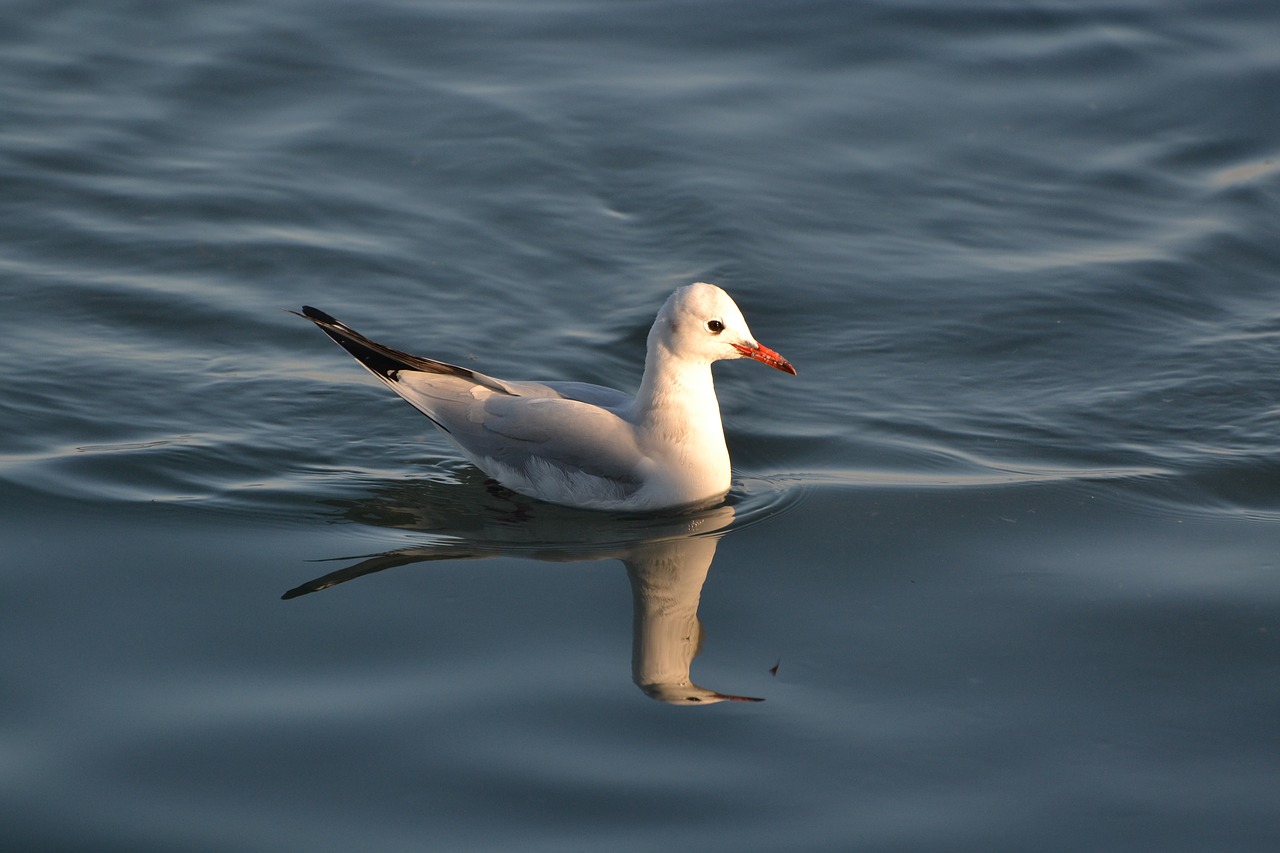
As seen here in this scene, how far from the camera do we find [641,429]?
7852mm

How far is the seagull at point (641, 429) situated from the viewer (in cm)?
767

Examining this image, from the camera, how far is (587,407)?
794cm

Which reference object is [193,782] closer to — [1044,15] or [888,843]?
[888,843]

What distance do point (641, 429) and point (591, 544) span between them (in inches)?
26.1

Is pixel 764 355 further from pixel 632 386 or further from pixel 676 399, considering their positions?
pixel 632 386

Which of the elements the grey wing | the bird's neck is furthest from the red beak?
the grey wing

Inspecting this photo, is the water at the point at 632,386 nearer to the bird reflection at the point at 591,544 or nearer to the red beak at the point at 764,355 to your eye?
the bird reflection at the point at 591,544

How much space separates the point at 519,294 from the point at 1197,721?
550cm

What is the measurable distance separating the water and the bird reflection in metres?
0.03

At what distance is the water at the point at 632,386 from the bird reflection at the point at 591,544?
0.10 ft

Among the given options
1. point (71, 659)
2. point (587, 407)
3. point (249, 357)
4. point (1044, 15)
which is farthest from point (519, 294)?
point (1044, 15)

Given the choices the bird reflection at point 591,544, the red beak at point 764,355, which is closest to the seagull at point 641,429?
the red beak at point 764,355

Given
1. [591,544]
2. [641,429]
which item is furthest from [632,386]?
[591,544]

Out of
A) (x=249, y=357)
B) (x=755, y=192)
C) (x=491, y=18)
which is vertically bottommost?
(x=249, y=357)
